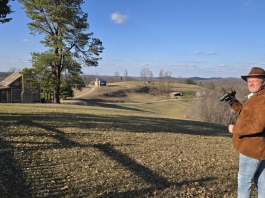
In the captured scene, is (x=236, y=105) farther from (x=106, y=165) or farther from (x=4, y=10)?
(x=4, y=10)

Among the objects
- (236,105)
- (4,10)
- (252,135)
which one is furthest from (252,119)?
(4,10)

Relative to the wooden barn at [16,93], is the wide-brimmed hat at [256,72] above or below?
above

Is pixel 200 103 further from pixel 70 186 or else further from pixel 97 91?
pixel 70 186

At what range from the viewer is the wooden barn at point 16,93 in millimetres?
32656

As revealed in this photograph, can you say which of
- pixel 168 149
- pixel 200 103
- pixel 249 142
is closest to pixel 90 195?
pixel 249 142

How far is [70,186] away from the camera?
181 inches

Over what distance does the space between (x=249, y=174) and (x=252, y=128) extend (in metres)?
0.73

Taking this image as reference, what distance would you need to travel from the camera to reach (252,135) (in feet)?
10.5

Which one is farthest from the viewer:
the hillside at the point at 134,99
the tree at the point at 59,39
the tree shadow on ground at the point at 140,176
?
the hillside at the point at 134,99

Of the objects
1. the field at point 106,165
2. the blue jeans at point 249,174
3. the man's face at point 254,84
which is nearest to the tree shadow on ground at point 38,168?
the field at point 106,165

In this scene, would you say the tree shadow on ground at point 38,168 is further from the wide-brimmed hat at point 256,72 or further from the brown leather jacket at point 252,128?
the wide-brimmed hat at point 256,72

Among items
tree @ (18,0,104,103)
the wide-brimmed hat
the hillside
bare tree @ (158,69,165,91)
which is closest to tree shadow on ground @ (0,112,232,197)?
the wide-brimmed hat

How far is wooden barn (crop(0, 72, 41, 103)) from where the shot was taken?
32.7 meters

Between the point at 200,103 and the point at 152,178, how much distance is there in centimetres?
4301
